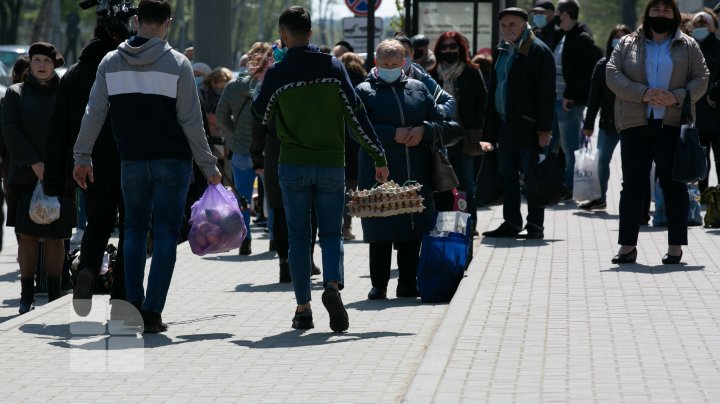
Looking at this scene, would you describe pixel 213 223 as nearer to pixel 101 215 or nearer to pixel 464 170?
pixel 101 215

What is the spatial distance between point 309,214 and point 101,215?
50.0 inches

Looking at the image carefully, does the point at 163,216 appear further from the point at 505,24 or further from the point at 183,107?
the point at 505,24

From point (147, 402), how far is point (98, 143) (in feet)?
8.81

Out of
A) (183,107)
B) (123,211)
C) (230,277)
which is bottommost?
(230,277)

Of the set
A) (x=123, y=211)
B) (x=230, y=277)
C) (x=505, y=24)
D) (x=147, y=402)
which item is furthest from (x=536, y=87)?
(x=147, y=402)

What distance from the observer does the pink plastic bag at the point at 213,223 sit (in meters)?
9.55

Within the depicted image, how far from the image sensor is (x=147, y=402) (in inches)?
280

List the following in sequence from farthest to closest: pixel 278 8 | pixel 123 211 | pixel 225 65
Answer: pixel 278 8 → pixel 225 65 → pixel 123 211

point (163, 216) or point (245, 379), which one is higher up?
point (163, 216)

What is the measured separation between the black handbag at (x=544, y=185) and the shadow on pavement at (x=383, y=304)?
310 cm

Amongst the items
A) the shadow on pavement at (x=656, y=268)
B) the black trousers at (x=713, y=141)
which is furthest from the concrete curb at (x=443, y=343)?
the black trousers at (x=713, y=141)

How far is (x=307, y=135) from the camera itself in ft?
29.6

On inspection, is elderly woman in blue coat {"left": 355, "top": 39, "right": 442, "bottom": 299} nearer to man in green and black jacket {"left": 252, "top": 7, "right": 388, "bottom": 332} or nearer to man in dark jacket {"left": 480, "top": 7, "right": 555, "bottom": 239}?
man in green and black jacket {"left": 252, "top": 7, "right": 388, "bottom": 332}

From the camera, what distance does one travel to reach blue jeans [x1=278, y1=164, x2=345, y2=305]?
9094 mm
